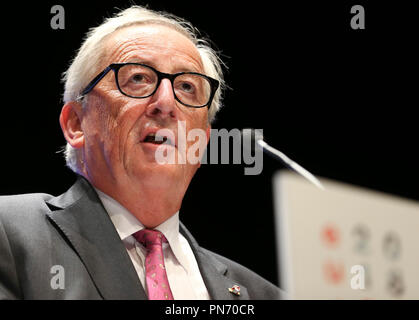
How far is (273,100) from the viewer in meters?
2.68

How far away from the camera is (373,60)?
278cm

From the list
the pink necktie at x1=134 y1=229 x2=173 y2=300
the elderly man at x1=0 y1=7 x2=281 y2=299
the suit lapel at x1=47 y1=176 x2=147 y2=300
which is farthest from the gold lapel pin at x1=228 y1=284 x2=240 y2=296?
the suit lapel at x1=47 y1=176 x2=147 y2=300

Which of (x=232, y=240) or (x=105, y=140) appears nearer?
(x=105, y=140)

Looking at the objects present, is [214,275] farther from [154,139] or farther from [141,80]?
[141,80]

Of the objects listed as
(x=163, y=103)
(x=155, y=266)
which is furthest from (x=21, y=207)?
(x=163, y=103)

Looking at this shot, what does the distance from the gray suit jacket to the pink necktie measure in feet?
0.25

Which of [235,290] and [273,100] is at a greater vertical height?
[273,100]

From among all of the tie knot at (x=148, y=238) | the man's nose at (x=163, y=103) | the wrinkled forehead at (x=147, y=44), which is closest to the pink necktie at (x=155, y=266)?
the tie knot at (x=148, y=238)

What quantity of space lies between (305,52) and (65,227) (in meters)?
1.59

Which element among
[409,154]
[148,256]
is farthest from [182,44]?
[409,154]

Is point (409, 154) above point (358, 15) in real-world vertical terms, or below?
below

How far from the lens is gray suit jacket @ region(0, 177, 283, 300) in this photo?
1516 millimetres

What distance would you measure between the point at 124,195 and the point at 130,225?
0.11m

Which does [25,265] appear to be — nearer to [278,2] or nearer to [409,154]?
[278,2]
